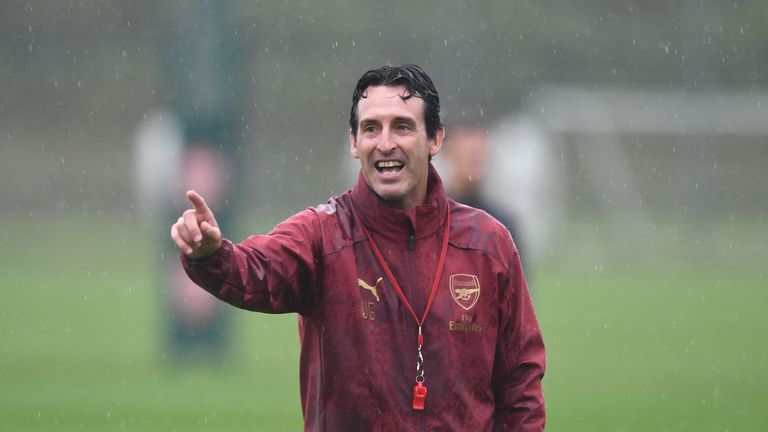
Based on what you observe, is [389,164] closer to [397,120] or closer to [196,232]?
[397,120]

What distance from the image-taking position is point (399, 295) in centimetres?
413

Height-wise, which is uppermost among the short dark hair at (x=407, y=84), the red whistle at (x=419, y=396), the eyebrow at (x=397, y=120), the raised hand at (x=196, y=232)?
the short dark hair at (x=407, y=84)

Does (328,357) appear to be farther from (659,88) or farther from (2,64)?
(2,64)

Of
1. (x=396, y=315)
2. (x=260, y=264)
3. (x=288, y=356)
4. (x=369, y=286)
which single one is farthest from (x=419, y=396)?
(x=288, y=356)

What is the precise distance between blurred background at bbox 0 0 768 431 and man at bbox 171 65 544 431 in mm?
5591

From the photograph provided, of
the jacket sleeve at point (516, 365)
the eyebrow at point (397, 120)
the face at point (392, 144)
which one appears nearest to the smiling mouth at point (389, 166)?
the face at point (392, 144)

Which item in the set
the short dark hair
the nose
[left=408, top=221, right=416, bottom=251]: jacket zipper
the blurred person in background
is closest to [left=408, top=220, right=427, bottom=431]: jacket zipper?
[left=408, top=221, right=416, bottom=251]: jacket zipper

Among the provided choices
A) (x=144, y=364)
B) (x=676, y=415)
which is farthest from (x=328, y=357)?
(x=144, y=364)

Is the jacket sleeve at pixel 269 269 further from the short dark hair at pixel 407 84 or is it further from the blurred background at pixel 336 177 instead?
the blurred background at pixel 336 177

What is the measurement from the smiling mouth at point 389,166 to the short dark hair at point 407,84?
0.16 meters

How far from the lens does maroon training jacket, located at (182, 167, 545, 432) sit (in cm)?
407

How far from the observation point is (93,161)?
39.1m

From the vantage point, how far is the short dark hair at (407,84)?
4312mm

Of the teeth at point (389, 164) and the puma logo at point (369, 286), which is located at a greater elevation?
the teeth at point (389, 164)
